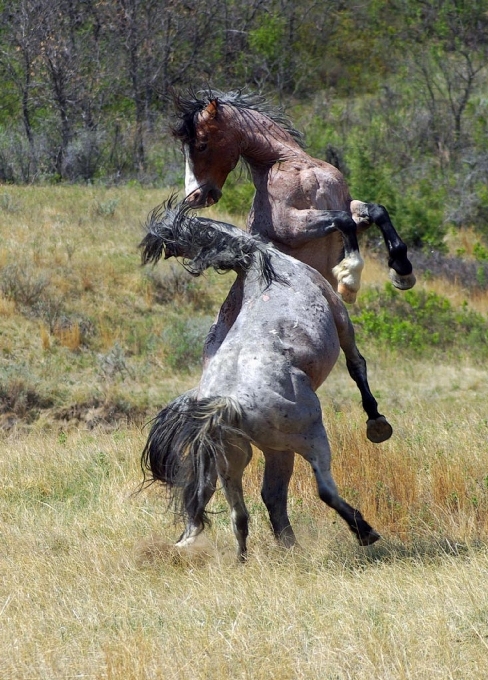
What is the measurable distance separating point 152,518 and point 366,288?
10228mm

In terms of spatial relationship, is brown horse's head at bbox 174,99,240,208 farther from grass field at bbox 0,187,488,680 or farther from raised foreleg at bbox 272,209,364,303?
grass field at bbox 0,187,488,680

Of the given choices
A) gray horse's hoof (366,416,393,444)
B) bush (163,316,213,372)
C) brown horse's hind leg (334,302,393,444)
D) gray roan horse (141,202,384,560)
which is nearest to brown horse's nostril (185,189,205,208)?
gray roan horse (141,202,384,560)

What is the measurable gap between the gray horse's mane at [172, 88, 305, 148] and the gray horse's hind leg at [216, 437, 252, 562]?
182 cm

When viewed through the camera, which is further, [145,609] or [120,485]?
[120,485]

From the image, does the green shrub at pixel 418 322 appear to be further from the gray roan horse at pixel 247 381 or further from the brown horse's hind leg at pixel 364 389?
the gray roan horse at pixel 247 381

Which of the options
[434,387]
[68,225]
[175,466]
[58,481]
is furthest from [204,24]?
Answer: [175,466]

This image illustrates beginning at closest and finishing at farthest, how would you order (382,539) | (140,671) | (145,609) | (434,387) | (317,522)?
(140,671) < (145,609) < (382,539) < (317,522) < (434,387)

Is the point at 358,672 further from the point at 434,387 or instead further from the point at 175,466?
the point at 434,387

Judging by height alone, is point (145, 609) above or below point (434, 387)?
above

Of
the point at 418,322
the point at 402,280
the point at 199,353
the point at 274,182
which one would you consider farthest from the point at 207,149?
the point at 418,322

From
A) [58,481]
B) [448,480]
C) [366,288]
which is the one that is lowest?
[366,288]

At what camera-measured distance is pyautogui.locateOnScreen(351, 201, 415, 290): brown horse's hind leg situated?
5.80 m

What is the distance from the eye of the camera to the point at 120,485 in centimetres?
738

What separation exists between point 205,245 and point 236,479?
47.9 inches
